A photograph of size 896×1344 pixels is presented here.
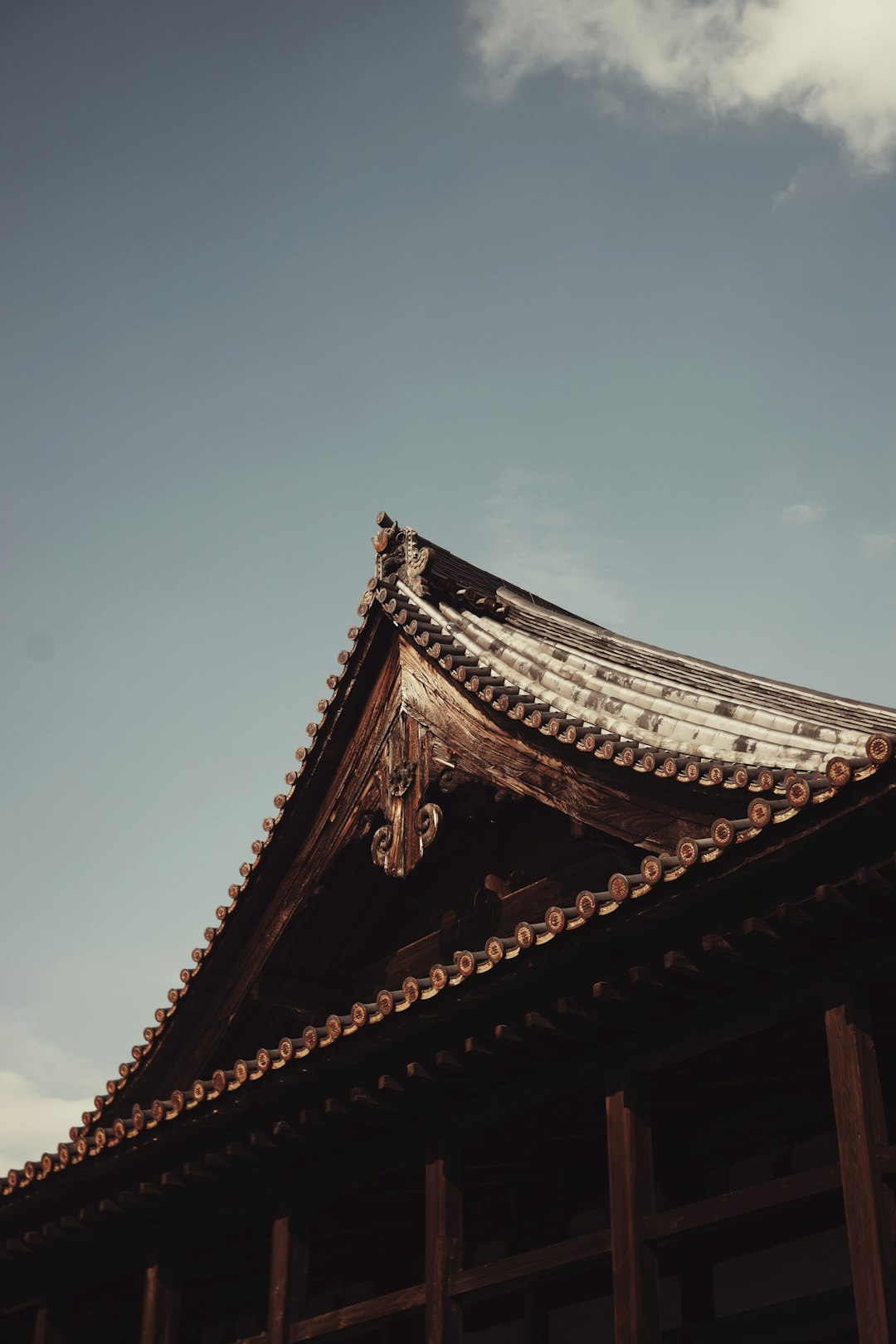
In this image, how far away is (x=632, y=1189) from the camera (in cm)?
827

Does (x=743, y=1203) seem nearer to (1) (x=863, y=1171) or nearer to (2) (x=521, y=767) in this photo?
(1) (x=863, y=1171)

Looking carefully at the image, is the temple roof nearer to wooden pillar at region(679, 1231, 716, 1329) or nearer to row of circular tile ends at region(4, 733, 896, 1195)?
row of circular tile ends at region(4, 733, 896, 1195)

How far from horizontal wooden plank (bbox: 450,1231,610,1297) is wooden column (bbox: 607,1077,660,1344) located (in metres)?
0.14

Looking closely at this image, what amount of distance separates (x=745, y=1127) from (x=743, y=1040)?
2017 mm

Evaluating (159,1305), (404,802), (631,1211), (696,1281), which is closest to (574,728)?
(404,802)

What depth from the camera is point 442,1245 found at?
9.10 meters

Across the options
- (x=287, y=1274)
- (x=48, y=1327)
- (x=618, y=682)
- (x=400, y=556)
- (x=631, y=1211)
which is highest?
(x=400, y=556)

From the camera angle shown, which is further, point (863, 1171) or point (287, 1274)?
point (287, 1274)

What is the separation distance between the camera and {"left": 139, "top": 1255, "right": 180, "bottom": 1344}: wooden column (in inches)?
433

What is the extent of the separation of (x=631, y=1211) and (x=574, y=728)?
394cm

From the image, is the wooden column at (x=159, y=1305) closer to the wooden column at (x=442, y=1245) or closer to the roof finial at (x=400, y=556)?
the wooden column at (x=442, y=1245)

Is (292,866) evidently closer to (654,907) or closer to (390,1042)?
(390,1042)

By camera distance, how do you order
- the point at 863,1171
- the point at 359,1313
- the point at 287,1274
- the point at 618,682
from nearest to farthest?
1. the point at 863,1171
2. the point at 359,1313
3. the point at 287,1274
4. the point at 618,682

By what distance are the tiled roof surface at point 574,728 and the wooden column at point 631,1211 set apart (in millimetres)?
1255
